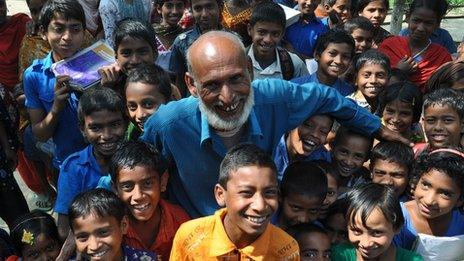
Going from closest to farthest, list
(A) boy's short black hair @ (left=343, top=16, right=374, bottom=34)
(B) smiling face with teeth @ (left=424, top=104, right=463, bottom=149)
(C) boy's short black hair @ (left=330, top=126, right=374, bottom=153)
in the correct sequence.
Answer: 1. (C) boy's short black hair @ (left=330, top=126, right=374, bottom=153)
2. (B) smiling face with teeth @ (left=424, top=104, right=463, bottom=149)
3. (A) boy's short black hair @ (left=343, top=16, right=374, bottom=34)

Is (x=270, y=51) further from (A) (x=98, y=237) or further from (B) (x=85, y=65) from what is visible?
(A) (x=98, y=237)

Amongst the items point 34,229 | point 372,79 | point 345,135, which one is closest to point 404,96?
point 372,79

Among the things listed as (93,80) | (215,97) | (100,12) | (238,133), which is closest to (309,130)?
(238,133)

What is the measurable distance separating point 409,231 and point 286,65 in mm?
1619

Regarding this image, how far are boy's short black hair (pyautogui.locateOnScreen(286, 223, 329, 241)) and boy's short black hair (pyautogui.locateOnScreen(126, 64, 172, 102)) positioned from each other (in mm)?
997

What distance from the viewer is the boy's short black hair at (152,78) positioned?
122 inches

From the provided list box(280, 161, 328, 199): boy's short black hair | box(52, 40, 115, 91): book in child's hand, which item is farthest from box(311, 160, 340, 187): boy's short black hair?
box(52, 40, 115, 91): book in child's hand

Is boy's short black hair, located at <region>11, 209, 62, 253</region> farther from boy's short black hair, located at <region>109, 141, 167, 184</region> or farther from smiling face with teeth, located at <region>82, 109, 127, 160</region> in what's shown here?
boy's short black hair, located at <region>109, 141, 167, 184</region>

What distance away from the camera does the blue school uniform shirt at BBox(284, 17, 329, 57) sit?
493 centimetres

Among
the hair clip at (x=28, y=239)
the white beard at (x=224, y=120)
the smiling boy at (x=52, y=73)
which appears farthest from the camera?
the smiling boy at (x=52, y=73)

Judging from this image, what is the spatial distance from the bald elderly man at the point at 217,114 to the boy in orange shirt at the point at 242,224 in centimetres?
22

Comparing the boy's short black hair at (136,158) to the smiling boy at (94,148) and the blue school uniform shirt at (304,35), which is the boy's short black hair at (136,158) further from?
the blue school uniform shirt at (304,35)

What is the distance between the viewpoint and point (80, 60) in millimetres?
3365

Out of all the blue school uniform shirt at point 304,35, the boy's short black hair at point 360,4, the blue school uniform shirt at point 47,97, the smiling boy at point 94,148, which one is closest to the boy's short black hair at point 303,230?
the smiling boy at point 94,148
